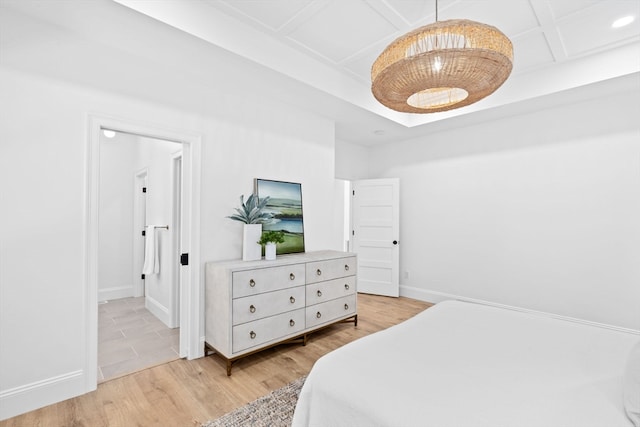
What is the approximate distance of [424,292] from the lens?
4730mm

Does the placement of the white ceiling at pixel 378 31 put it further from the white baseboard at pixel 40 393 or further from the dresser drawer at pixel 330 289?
the white baseboard at pixel 40 393

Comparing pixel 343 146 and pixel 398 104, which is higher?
pixel 343 146

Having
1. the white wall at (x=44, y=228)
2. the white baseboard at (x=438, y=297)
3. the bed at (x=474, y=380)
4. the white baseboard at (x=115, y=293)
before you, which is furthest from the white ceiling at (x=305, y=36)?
the white baseboard at (x=115, y=293)

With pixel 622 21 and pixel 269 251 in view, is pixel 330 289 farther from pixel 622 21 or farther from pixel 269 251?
pixel 622 21

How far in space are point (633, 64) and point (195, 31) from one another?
153 inches

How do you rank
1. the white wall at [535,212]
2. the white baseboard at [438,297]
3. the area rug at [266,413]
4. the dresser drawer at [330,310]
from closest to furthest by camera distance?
the area rug at [266,413] < the dresser drawer at [330,310] < the white wall at [535,212] < the white baseboard at [438,297]

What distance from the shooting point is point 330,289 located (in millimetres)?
3316

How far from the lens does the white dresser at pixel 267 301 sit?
8.25 ft

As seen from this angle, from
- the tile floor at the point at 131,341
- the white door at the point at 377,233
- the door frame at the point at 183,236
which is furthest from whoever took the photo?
the white door at the point at 377,233

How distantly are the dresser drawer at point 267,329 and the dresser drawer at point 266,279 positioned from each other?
273mm

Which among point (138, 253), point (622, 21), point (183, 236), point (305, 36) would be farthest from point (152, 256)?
point (622, 21)

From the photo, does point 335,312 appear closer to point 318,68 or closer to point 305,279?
point 305,279

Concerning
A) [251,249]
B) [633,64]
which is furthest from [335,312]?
[633,64]

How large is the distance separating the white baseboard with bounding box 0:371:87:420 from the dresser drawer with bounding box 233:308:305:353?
3.65ft
